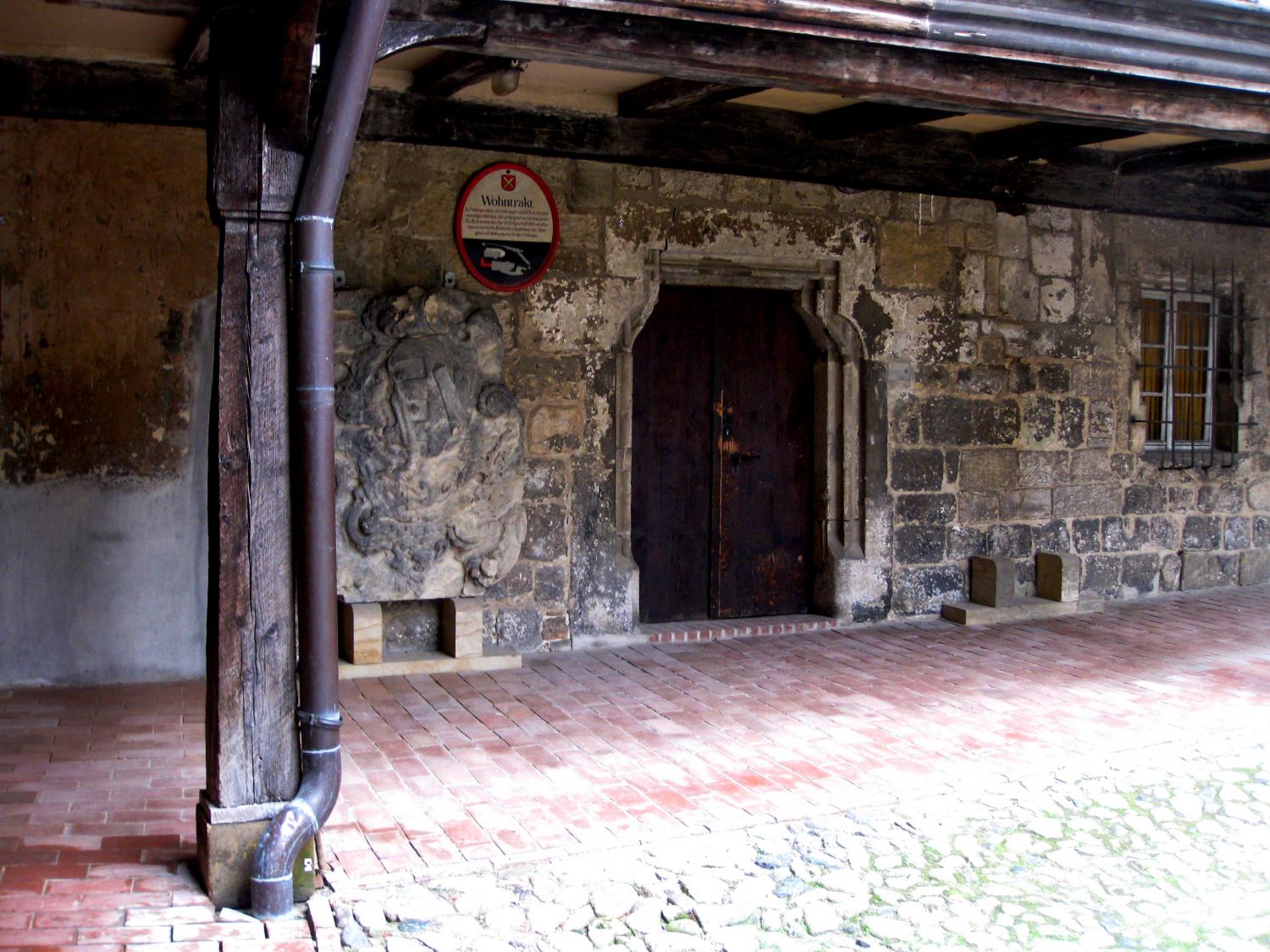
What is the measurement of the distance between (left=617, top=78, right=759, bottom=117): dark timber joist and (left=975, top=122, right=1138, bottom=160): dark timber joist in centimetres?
159

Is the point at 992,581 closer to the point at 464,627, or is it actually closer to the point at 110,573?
the point at 464,627

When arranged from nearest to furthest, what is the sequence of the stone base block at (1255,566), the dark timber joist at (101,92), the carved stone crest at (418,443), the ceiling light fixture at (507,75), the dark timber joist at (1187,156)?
the ceiling light fixture at (507,75), the dark timber joist at (101,92), the carved stone crest at (418,443), the dark timber joist at (1187,156), the stone base block at (1255,566)

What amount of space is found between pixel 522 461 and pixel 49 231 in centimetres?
225

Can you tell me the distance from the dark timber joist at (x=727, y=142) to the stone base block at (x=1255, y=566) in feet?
7.41

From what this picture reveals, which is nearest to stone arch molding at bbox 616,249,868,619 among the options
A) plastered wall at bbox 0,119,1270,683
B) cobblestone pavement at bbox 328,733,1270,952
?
plastered wall at bbox 0,119,1270,683

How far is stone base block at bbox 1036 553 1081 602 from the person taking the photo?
23.9 ft

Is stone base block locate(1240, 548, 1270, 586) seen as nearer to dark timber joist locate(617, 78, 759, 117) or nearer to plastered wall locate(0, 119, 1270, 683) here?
plastered wall locate(0, 119, 1270, 683)

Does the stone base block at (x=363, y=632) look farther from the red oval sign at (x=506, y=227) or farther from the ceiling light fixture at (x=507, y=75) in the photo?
the ceiling light fixture at (x=507, y=75)

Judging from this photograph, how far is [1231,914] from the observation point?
3.21 m

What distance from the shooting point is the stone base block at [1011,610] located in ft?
22.9

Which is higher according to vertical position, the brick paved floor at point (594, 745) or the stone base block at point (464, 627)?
the stone base block at point (464, 627)

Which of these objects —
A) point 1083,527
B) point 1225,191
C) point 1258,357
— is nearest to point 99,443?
point 1083,527

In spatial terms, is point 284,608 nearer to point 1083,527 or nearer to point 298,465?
point 298,465

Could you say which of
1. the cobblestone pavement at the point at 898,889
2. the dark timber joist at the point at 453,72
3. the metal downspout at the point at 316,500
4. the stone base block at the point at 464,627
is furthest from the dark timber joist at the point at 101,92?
the cobblestone pavement at the point at 898,889
